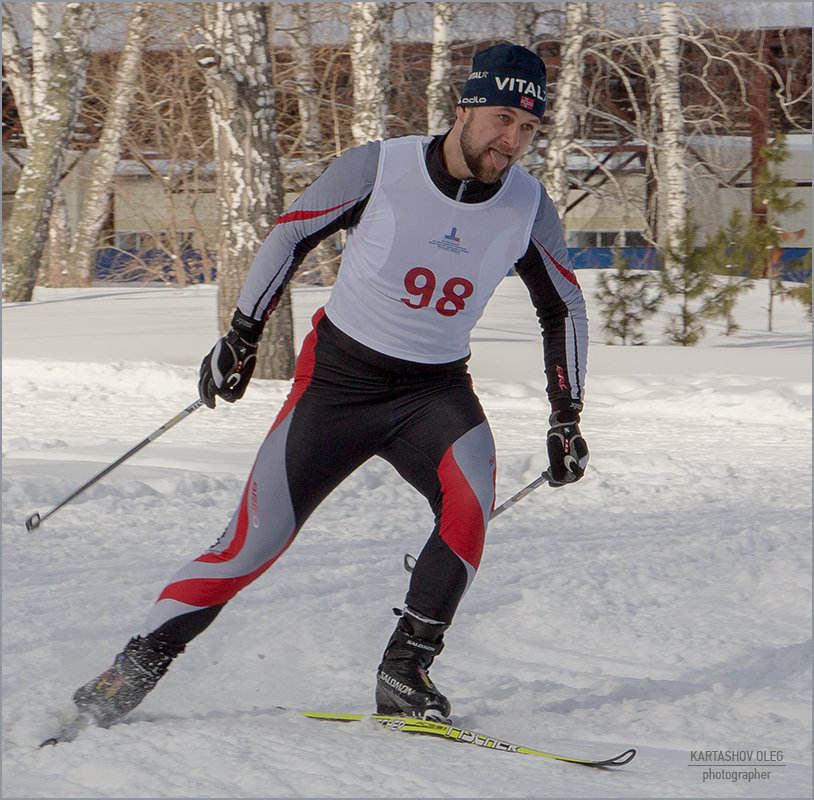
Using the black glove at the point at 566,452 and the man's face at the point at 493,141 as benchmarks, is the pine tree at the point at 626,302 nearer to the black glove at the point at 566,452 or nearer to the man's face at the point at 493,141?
the black glove at the point at 566,452

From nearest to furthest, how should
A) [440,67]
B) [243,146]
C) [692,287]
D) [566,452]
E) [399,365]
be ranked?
1. [399,365]
2. [566,452]
3. [243,146]
4. [692,287]
5. [440,67]

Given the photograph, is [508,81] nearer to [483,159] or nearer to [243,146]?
[483,159]

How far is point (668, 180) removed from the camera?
51.3 feet

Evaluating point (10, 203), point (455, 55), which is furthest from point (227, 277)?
point (10, 203)

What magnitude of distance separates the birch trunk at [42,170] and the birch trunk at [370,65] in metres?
4.25

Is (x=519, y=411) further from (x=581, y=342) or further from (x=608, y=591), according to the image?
(x=581, y=342)

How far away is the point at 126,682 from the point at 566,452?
1.33 m

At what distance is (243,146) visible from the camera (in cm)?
862

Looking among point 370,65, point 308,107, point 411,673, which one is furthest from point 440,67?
point 411,673

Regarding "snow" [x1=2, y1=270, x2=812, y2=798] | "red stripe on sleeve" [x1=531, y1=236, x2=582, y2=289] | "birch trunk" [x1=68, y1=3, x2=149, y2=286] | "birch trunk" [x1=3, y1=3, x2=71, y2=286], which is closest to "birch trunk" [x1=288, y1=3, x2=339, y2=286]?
"birch trunk" [x1=68, y1=3, x2=149, y2=286]

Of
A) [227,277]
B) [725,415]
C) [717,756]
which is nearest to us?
[717,756]

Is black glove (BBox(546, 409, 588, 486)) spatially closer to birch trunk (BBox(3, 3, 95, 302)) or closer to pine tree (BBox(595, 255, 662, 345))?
pine tree (BBox(595, 255, 662, 345))

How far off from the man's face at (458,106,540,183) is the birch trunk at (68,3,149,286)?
14204 millimetres

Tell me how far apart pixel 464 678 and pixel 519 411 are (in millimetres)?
5178
